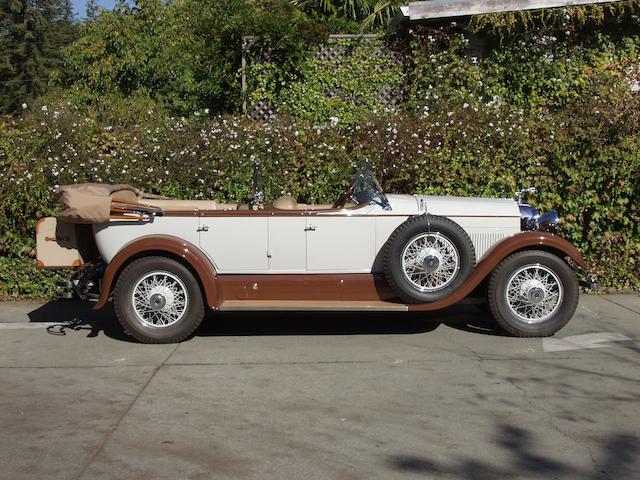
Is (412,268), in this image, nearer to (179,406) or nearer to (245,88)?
(179,406)

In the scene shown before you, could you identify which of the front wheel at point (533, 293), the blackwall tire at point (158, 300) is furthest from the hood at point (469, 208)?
the blackwall tire at point (158, 300)

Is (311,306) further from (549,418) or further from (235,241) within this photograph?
(549,418)

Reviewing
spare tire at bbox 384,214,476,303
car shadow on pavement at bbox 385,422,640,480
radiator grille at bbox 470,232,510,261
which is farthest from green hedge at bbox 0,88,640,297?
car shadow on pavement at bbox 385,422,640,480

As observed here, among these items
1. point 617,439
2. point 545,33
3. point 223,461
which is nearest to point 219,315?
point 223,461

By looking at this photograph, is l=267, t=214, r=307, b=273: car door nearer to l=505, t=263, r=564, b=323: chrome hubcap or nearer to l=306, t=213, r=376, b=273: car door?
l=306, t=213, r=376, b=273: car door

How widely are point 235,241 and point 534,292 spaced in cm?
285

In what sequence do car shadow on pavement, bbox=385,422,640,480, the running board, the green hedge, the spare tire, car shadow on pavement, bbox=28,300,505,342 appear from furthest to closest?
the green hedge, car shadow on pavement, bbox=28,300,505,342, the running board, the spare tire, car shadow on pavement, bbox=385,422,640,480

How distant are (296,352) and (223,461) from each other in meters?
2.43

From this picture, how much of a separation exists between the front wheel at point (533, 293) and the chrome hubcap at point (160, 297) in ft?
9.57

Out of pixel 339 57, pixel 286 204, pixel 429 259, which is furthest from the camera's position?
pixel 339 57

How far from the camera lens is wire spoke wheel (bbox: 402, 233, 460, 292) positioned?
6656 millimetres

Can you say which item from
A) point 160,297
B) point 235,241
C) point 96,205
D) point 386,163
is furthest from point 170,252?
point 386,163

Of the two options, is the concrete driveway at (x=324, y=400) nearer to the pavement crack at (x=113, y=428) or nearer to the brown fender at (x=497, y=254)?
the pavement crack at (x=113, y=428)

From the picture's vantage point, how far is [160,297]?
22.2 ft
